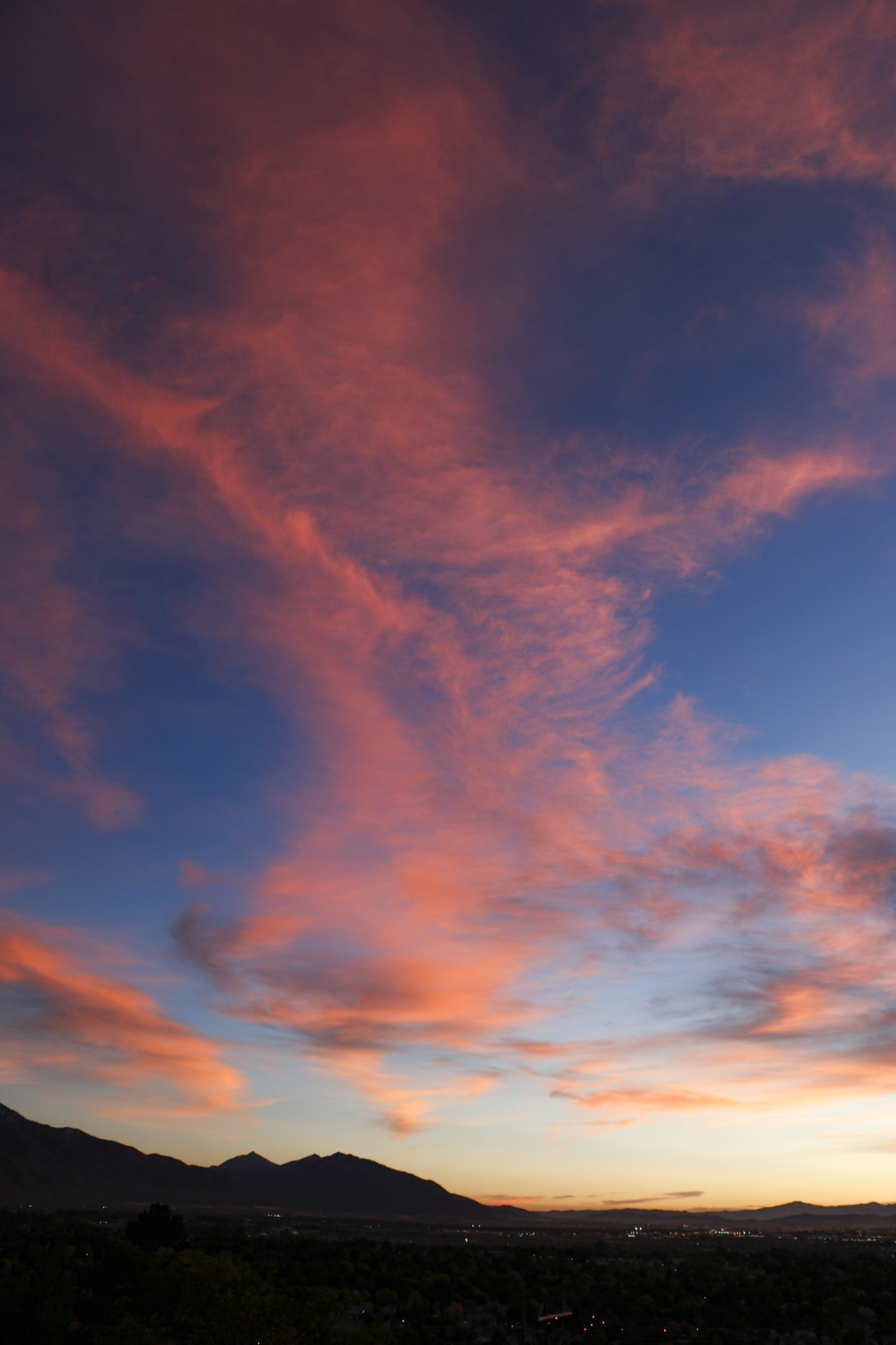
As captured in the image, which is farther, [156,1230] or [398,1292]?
[398,1292]

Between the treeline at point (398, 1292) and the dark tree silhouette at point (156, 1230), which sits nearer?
the treeline at point (398, 1292)

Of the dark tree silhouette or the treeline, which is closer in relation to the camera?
the treeline

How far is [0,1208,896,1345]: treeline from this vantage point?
31.7m

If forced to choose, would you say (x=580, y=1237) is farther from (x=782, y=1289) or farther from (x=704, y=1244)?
(x=782, y=1289)

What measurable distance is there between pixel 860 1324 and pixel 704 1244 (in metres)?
96.4

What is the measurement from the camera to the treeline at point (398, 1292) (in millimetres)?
31734

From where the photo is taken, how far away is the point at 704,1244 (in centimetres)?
13388

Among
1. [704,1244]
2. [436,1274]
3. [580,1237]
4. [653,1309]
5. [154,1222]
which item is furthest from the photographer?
[580,1237]

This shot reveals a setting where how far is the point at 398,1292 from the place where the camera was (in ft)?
214

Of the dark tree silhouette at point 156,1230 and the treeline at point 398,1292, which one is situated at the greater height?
the dark tree silhouette at point 156,1230

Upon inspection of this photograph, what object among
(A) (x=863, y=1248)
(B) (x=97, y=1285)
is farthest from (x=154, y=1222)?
(A) (x=863, y=1248)

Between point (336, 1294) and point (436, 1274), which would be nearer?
point (336, 1294)

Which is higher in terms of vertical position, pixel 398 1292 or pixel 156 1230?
pixel 156 1230

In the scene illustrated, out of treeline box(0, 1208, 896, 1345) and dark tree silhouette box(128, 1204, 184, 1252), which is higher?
dark tree silhouette box(128, 1204, 184, 1252)
